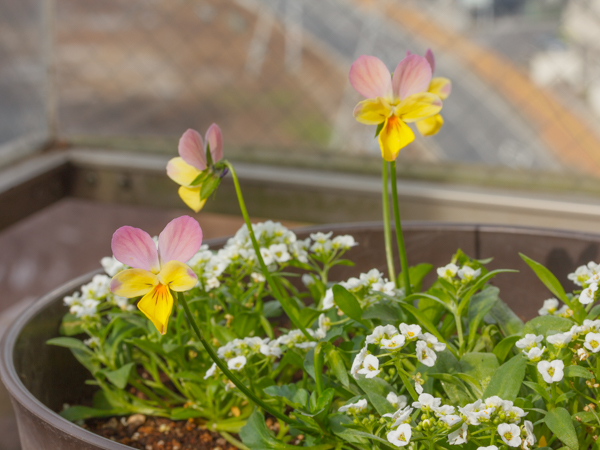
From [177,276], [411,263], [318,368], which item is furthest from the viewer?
[411,263]

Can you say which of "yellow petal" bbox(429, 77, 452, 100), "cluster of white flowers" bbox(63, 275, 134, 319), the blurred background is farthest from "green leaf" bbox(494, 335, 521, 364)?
the blurred background

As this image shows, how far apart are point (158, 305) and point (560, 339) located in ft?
0.87

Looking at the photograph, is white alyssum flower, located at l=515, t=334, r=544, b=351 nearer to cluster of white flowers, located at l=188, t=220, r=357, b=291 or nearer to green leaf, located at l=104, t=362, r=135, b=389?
cluster of white flowers, located at l=188, t=220, r=357, b=291

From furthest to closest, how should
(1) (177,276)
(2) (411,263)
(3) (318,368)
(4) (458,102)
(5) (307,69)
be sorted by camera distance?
(5) (307,69) → (4) (458,102) → (2) (411,263) → (3) (318,368) → (1) (177,276)

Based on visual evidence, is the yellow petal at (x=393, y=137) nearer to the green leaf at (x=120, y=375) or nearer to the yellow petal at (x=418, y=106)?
the yellow petal at (x=418, y=106)

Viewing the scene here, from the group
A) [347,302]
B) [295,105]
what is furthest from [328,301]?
[295,105]

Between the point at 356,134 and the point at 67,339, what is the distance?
2.99 feet

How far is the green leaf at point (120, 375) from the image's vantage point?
1.84ft

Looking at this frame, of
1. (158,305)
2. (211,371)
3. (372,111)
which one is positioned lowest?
(211,371)

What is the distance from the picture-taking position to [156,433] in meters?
0.60

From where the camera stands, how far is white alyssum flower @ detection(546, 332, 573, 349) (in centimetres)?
42

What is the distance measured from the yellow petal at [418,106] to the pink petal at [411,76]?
1cm

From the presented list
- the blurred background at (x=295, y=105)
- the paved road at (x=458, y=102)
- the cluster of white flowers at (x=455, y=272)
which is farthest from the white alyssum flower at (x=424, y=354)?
the paved road at (x=458, y=102)

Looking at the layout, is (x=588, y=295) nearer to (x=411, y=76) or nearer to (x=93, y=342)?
(x=411, y=76)
